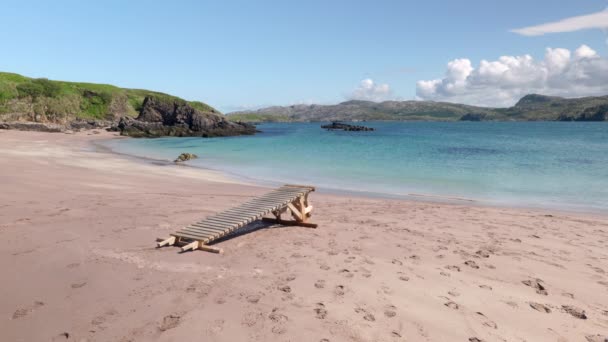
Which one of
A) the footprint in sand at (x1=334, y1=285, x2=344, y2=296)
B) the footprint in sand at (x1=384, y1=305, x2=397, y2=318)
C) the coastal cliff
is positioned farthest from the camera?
the coastal cliff

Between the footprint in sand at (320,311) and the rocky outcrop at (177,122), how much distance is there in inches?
2485

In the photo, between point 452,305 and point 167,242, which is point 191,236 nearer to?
point 167,242

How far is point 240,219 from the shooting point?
9.08 meters

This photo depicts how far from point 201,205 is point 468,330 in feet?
31.7

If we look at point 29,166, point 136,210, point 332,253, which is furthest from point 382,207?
point 29,166

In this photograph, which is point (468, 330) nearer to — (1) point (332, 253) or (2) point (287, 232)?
(1) point (332, 253)

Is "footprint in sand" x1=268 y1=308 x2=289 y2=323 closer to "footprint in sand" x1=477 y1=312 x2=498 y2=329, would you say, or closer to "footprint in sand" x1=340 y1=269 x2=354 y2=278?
"footprint in sand" x1=340 y1=269 x2=354 y2=278

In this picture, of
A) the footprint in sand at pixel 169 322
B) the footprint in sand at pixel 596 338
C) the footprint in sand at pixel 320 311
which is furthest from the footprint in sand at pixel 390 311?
the footprint in sand at pixel 169 322

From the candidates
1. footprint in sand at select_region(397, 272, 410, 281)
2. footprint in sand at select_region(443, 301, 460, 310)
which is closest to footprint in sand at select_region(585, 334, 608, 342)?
footprint in sand at select_region(443, 301, 460, 310)

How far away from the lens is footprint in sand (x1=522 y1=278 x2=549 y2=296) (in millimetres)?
6348

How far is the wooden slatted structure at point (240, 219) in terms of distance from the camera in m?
8.20

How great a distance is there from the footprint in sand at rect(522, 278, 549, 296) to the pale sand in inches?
1.7

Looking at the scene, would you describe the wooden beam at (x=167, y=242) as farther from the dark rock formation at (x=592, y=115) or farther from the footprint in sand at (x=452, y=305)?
the dark rock formation at (x=592, y=115)

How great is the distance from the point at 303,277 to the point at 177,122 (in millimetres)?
74617
